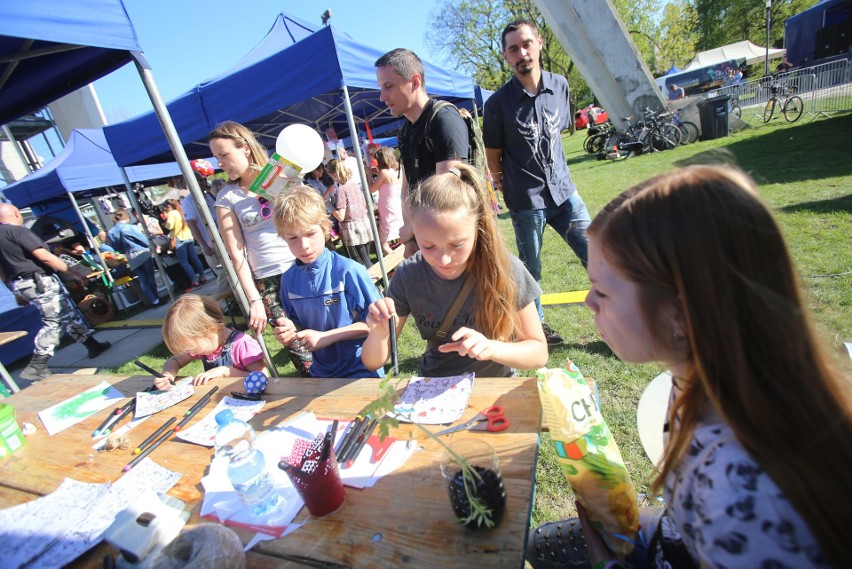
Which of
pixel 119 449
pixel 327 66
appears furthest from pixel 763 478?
pixel 327 66

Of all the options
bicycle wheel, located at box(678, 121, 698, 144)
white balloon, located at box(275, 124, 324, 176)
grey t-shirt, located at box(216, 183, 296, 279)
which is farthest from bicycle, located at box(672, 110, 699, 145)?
grey t-shirt, located at box(216, 183, 296, 279)

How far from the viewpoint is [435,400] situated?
141 cm

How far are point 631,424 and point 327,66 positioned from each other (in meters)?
3.82

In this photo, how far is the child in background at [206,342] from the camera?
2.19m

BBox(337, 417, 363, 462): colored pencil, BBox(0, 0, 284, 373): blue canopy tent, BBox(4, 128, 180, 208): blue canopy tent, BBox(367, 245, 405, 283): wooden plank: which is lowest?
BBox(367, 245, 405, 283): wooden plank

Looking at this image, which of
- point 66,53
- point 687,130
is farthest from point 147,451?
point 687,130

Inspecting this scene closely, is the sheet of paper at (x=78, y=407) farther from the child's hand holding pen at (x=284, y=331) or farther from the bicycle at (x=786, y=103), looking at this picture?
the bicycle at (x=786, y=103)

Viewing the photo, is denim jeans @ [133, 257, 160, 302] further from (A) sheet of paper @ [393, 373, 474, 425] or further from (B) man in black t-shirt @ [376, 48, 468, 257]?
(A) sheet of paper @ [393, 373, 474, 425]

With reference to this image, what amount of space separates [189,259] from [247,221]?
6.31 metres

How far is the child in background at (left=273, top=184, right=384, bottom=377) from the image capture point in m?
2.14

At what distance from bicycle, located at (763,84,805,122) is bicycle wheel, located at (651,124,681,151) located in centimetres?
277

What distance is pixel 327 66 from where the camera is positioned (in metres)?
3.63

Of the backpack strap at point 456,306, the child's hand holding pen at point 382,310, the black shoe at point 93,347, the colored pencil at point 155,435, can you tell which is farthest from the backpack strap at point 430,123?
the black shoe at point 93,347

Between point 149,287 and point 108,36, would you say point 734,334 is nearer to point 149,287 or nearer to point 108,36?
point 108,36
